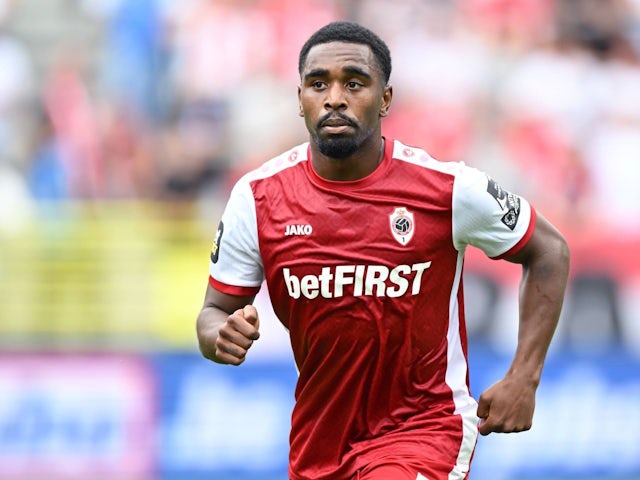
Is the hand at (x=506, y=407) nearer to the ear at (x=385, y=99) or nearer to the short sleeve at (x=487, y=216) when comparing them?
the short sleeve at (x=487, y=216)

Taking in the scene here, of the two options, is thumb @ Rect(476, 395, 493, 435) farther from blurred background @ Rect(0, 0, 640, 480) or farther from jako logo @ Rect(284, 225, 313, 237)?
blurred background @ Rect(0, 0, 640, 480)

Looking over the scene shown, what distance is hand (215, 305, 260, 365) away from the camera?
16.0 ft

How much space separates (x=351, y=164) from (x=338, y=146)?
17 cm

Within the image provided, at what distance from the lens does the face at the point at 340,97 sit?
17.2 ft

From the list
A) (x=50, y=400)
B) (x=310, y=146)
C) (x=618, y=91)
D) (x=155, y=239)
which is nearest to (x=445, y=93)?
(x=618, y=91)

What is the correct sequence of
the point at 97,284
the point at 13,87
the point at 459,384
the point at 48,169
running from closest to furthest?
1. the point at 459,384
2. the point at 97,284
3. the point at 48,169
4. the point at 13,87

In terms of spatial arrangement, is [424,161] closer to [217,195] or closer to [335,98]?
[335,98]

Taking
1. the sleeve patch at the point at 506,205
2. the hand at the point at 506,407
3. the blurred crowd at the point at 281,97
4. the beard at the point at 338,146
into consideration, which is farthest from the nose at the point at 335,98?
the blurred crowd at the point at 281,97

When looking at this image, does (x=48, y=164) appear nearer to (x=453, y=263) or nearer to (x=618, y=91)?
(x=618, y=91)

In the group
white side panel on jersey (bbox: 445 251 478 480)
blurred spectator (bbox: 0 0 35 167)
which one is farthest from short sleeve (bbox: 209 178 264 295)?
blurred spectator (bbox: 0 0 35 167)

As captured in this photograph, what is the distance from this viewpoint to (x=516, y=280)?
11852 mm

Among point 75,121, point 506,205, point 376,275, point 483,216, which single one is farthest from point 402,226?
point 75,121

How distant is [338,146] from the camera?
5254 mm

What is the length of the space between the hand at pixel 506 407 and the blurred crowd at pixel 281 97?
7226 millimetres
